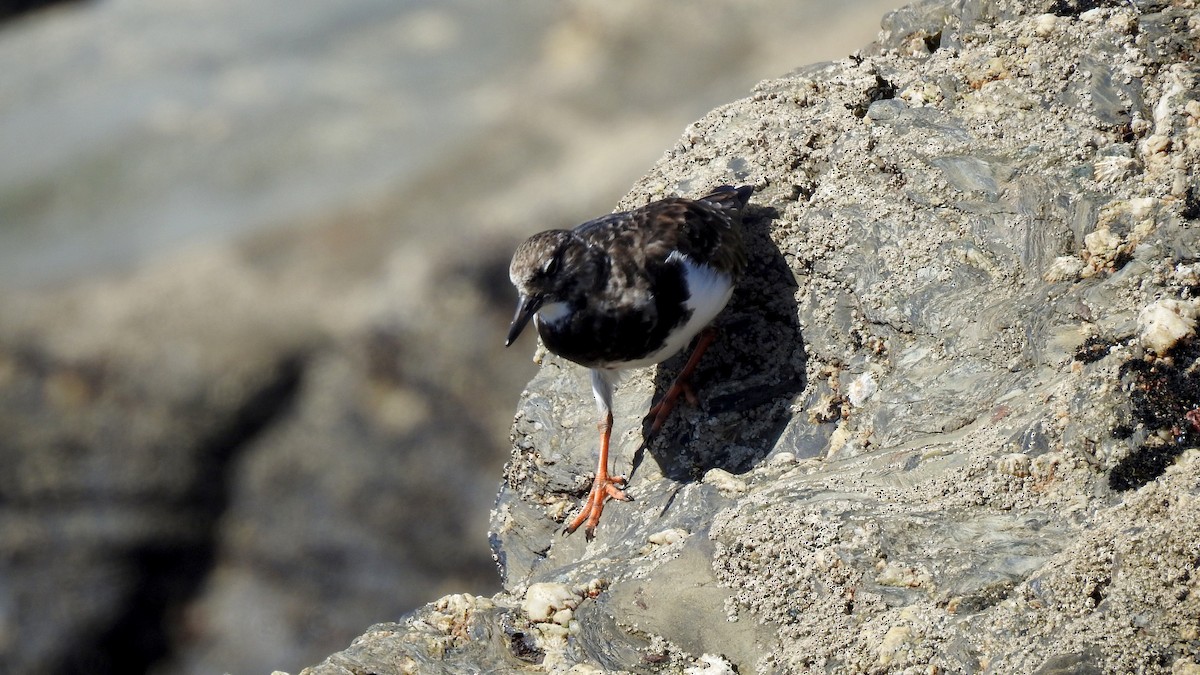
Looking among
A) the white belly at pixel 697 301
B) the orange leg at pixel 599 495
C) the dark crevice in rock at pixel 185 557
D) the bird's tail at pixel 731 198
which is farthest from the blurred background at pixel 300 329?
the white belly at pixel 697 301

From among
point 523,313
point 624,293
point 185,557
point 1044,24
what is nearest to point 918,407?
point 624,293

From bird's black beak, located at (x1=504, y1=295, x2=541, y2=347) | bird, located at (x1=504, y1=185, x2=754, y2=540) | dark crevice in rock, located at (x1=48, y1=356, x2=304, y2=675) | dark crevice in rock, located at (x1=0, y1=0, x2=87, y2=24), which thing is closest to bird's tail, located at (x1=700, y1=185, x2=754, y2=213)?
bird, located at (x1=504, y1=185, x2=754, y2=540)

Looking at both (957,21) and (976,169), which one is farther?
(957,21)

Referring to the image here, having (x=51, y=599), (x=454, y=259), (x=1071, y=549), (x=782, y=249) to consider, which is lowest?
(x=1071, y=549)

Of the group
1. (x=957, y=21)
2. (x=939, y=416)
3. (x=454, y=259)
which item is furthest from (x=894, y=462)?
(x=454, y=259)

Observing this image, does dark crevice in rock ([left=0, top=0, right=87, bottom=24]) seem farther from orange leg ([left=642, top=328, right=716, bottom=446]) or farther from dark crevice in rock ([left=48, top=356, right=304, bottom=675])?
orange leg ([left=642, top=328, right=716, bottom=446])

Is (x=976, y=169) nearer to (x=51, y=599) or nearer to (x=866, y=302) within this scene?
(x=866, y=302)

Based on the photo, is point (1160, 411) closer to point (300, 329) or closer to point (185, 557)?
point (300, 329)
